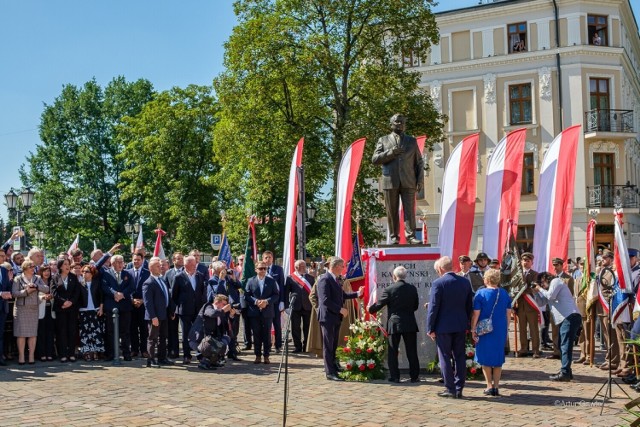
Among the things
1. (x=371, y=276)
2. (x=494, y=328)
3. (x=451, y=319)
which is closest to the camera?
(x=494, y=328)

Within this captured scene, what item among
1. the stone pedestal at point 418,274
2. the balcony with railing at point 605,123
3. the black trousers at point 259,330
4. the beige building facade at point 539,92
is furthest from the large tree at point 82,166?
the stone pedestal at point 418,274

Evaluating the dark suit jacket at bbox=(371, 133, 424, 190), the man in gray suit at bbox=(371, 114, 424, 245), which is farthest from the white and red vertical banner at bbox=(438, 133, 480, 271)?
the dark suit jacket at bbox=(371, 133, 424, 190)

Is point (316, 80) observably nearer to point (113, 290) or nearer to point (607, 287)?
point (113, 290)

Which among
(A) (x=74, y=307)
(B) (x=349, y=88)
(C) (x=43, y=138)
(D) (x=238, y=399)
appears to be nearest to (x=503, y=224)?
(D) (x=238, y=399)

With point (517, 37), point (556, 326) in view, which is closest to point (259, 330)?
point (556, 326)

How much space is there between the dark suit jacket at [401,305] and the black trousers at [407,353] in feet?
0.45

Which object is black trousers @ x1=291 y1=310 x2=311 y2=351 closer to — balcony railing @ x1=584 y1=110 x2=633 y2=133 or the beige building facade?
the beige building facade

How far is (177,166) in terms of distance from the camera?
45.8 m

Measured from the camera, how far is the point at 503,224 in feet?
48.0

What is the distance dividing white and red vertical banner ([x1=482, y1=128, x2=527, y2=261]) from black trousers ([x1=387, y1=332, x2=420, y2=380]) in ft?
13.3

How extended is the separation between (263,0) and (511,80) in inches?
638

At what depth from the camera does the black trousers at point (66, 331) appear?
13523mm

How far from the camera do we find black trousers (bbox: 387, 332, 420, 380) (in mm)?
10820

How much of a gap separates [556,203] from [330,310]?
5480mm
